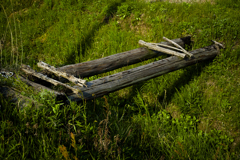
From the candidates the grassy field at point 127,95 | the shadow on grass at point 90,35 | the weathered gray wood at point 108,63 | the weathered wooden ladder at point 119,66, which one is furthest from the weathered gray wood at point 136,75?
the shadow on grass at point 90,35

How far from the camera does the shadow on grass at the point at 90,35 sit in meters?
6.47

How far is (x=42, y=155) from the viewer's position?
85.9 inches

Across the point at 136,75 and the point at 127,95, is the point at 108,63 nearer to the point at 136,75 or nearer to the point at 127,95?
the point at 136,75

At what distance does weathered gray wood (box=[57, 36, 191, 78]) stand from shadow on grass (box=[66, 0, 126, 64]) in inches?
78.8

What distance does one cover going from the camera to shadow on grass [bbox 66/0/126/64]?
6.47 meters

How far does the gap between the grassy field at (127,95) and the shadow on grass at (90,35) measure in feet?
0.13

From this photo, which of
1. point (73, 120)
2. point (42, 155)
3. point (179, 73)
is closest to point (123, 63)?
point (179, 73)

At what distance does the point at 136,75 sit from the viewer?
4.05 m

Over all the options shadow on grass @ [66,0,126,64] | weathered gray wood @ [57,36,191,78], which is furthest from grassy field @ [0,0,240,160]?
weathered gray wood @ [57,36,191,78]

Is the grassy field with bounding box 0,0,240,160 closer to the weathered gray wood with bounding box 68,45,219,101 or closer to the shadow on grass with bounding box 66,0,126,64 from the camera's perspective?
the shadow on grass with bounding box 66,0,126,64

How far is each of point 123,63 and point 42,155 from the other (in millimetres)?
3067

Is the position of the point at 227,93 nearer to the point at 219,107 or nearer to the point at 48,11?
the point at 219,107

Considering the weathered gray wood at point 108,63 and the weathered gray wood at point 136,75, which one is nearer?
the weathered gray wood at point 136,75

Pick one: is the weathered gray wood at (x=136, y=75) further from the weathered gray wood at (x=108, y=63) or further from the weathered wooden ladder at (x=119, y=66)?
the weathered gray wood at (x=108, y=63)
